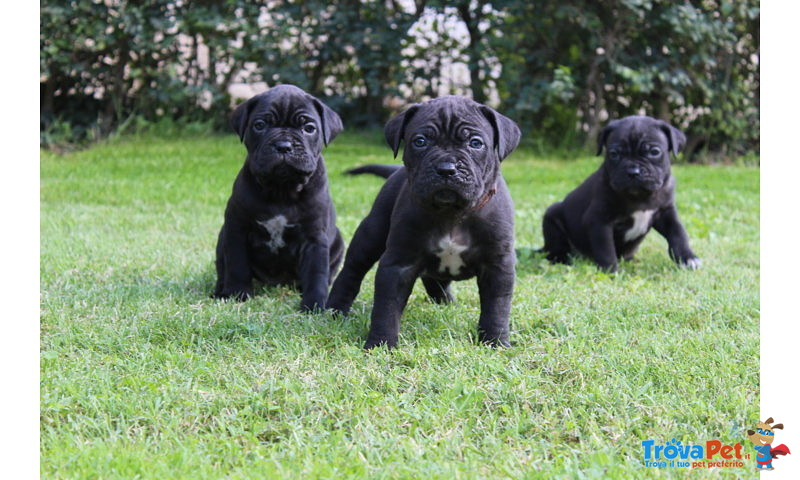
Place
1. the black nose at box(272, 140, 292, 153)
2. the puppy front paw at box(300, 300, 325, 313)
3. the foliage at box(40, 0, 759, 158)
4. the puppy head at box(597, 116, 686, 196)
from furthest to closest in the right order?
the foliage at box(40, 0, 759, 158) < the puppy head at box(597, 116, 686, 196) < the puppy front paw at box(300, 300, 325, 313) < the black nose at box(272, 140, 292, 153)

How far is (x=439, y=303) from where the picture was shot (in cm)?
498

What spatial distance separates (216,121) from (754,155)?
8.91m

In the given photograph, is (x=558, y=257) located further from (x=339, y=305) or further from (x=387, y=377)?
(x=387, y=377)

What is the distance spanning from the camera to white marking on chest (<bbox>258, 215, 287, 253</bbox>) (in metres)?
4.92

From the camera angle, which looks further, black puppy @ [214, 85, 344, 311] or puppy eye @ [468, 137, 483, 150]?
black puppy @ [214, 85, 344, 311]

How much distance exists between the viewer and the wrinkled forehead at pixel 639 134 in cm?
609

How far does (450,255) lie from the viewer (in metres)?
3.96

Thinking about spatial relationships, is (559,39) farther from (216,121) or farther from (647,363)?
(647,363)

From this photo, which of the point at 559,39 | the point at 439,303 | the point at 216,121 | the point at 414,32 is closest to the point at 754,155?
the point at 559,39

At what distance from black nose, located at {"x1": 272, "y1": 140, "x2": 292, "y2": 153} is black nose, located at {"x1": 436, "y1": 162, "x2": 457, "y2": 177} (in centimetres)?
133

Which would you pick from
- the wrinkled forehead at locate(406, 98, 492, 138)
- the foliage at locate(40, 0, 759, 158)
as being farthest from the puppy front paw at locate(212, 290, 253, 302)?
the foliage at locate(40, 0, 759, 158)

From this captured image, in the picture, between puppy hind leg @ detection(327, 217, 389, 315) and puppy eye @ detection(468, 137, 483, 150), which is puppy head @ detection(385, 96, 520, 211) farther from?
puppy hind leg @ detection(327, 217, 389, 315)

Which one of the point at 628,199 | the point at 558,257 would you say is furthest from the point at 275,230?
the point at 628,199
